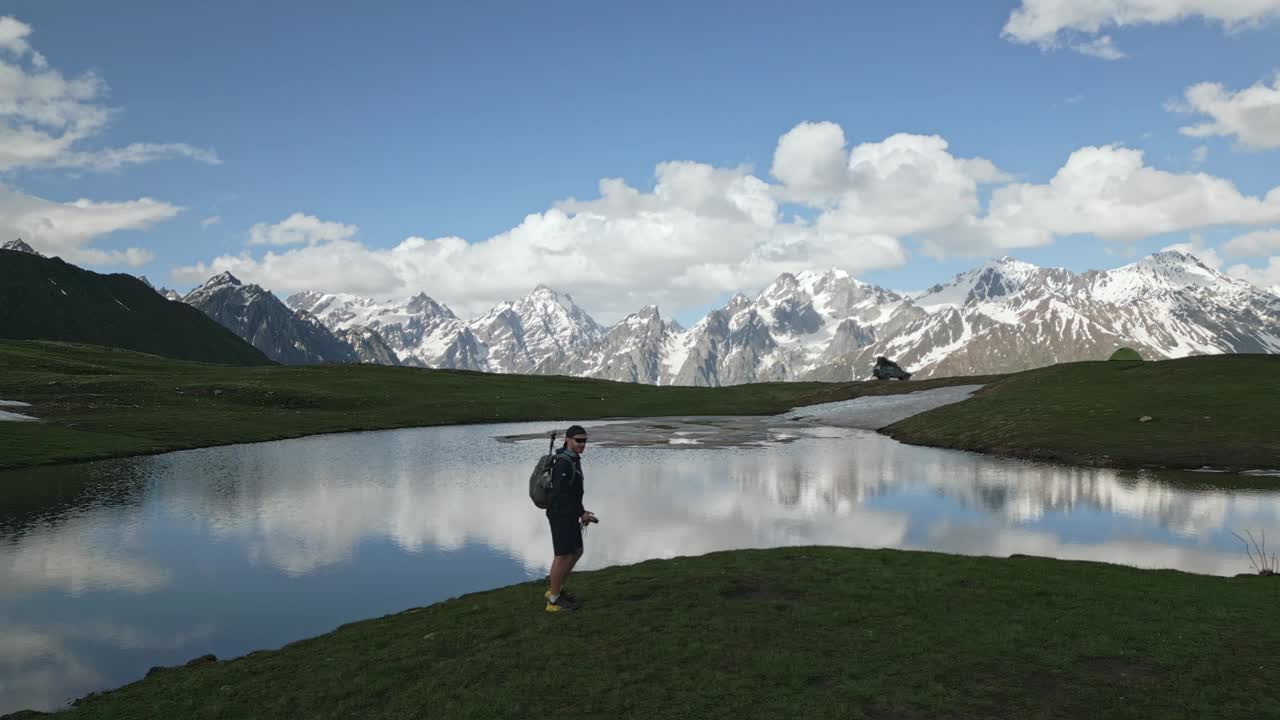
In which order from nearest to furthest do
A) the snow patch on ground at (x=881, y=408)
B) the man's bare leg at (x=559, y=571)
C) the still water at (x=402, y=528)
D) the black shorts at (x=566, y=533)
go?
the black shorts at (x=566, y=533)
the man's bare leg at (x=559, y=571)
the still water at (x=402, y=528)
the snow patch on ground at (x=881, y=408)

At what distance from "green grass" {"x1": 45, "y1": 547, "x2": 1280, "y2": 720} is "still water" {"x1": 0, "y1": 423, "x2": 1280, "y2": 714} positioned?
3429mm

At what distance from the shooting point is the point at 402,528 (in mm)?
36781

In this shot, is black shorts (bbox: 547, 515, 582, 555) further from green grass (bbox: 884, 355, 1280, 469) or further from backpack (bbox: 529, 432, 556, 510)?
green grass (bbox: 884, 355, 1280, 469)

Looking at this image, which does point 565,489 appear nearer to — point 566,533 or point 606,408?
point 566,533

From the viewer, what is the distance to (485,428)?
310 feet

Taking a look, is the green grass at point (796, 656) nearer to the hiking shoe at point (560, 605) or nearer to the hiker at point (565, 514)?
the hiking shoe at point (560, 605)

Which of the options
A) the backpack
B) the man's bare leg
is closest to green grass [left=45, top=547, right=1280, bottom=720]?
the man's bare leg

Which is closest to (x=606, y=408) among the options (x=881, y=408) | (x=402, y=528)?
(x=881, y=408)

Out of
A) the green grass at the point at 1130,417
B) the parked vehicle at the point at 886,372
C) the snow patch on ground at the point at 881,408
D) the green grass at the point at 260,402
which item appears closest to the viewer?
the green grass at the point at 1130,417

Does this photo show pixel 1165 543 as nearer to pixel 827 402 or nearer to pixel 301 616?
pixel 301 616

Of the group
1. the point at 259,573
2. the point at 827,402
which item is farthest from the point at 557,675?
the point at 827,402

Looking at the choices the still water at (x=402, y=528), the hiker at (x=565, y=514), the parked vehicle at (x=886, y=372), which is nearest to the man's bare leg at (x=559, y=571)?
the hiker at (x=565, y=514)

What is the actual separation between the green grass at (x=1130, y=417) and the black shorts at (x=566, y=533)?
4970cm

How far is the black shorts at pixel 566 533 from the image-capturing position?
20531 mm
